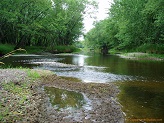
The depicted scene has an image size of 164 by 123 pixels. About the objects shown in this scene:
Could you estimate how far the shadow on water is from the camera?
857cm

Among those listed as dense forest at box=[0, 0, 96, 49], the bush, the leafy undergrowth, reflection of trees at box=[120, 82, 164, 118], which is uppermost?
dense forest at box=[0, 0, 96, 49]

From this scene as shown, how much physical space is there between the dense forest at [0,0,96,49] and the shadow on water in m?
40.2

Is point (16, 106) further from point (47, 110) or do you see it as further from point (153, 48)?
point (153, 48)

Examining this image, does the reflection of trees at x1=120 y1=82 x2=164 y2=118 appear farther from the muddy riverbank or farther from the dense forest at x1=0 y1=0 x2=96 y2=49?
the dense forest at x1=0 y1=0 x2=96 y2=49

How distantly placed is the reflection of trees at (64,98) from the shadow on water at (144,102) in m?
2.26

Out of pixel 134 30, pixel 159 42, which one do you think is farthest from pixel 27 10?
pixel 159 42

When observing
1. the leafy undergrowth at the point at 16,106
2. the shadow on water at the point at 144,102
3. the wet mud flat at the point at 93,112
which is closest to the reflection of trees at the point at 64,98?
the wet mud flat at the point at 93,112

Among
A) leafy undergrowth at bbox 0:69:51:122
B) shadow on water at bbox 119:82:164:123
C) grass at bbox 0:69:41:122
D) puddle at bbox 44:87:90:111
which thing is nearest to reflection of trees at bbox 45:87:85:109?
puddle at bbox 44:87:90:111

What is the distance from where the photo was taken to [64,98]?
10625mm

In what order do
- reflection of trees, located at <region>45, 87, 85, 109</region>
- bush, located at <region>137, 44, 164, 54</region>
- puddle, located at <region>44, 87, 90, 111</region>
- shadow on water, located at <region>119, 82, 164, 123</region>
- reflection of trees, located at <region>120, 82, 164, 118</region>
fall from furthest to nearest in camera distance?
bush, located at <region>137, 44, 164, 54</region>
reflection of trees, located at <region>45, 87, 85, 109</region>
puddle, located at <region>44, 87, 90, 111</region>
reflection of trees, located at <region>120, 82, 164, 118</region>
shadow on water, located at <region>119, 82, 164, 123</region>

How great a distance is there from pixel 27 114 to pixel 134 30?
47.2 m

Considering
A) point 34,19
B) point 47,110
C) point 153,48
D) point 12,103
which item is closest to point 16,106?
point 12,103

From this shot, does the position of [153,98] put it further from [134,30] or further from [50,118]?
[134,30]

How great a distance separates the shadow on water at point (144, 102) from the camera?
8.57 meters
